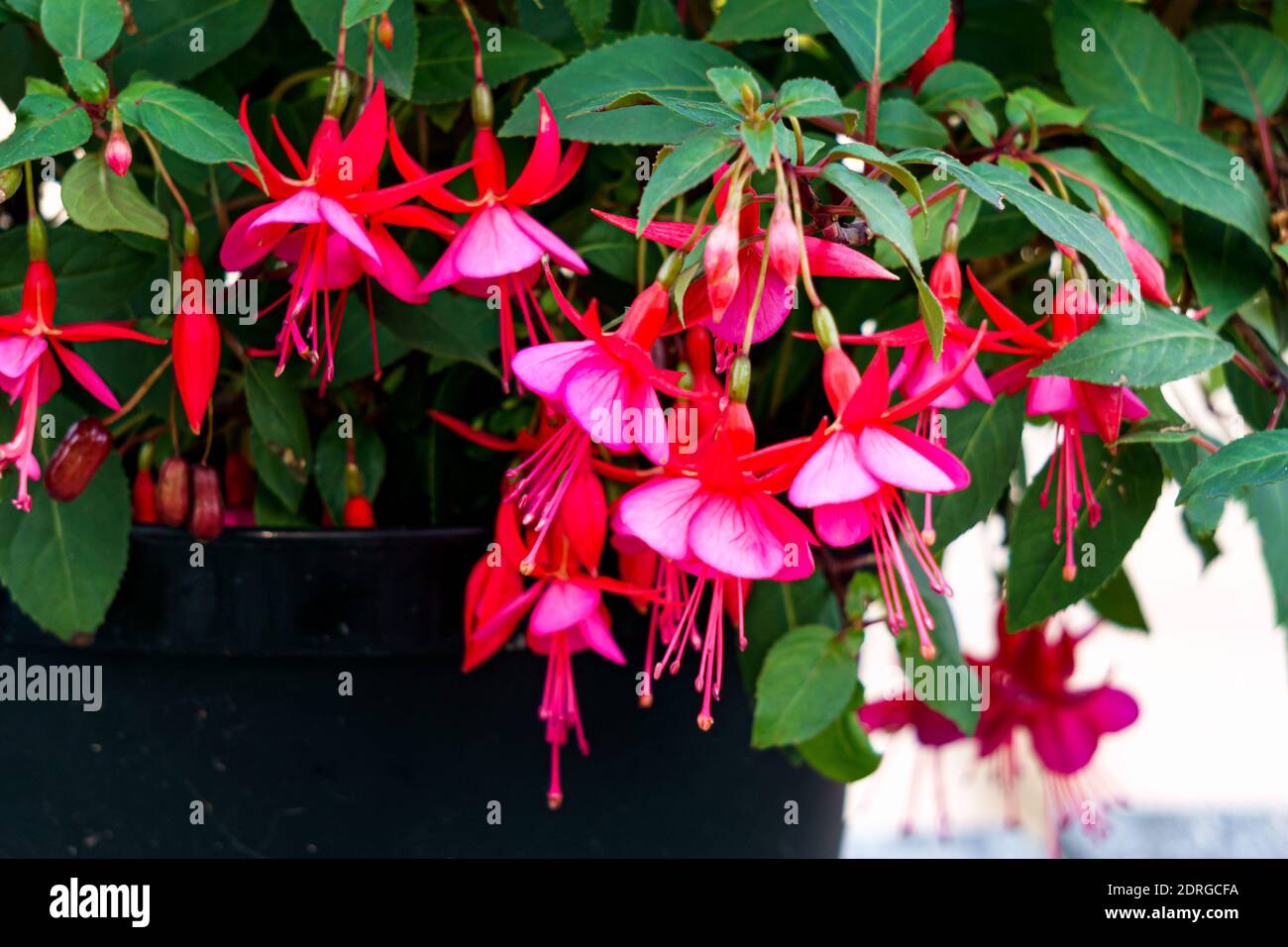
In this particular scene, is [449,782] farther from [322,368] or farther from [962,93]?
[962,93]

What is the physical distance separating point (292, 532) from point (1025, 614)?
28cm

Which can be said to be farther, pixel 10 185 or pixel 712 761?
pixel 712 761

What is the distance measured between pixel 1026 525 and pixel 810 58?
23 centimetres

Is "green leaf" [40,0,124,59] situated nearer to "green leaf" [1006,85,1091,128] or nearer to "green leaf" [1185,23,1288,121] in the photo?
"green leaf" [1006,85,1091,128]

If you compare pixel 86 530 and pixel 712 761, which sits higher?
pixel 86 530

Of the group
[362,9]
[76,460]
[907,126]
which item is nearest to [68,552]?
[76,460]

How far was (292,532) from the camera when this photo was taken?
525 mm

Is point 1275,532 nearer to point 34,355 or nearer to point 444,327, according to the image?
point 444,327

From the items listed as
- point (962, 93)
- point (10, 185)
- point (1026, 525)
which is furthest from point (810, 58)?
point (10, 185)

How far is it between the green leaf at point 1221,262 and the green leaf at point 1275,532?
0.25 ft

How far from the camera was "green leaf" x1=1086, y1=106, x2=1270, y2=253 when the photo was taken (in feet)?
1.64

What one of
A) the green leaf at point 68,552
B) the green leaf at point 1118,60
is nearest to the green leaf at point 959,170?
the green leaf at point 1118,60
